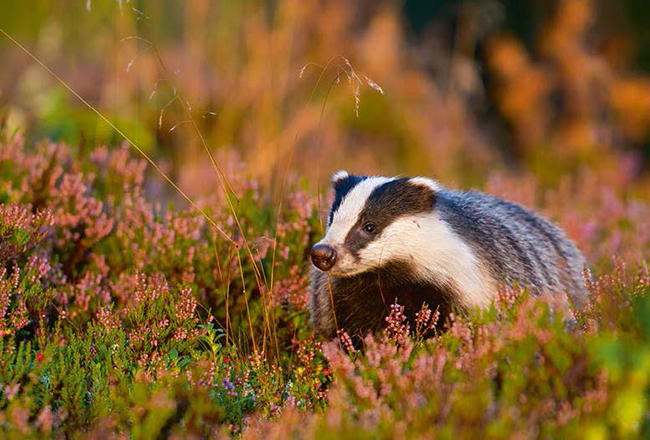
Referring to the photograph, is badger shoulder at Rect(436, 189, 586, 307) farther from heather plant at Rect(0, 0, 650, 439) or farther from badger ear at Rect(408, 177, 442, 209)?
heather plant at Rect(0, 0, 650, 439)

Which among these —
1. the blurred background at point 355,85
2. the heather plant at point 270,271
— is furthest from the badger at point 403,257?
the blurred background at point 355,85

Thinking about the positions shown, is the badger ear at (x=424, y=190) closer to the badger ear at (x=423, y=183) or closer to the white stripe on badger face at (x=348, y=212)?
the badger ear at (x=423, y=183)

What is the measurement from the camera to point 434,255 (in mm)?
3531

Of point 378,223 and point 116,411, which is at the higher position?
point 378,223

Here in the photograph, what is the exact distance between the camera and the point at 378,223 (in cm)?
359

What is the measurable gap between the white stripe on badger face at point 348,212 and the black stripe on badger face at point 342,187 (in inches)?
2.0

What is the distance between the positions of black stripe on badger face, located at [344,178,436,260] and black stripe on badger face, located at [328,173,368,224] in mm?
171

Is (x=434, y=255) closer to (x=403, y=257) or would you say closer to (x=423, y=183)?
(x=403, y=257)

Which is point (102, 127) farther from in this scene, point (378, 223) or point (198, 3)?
point (378, 223)

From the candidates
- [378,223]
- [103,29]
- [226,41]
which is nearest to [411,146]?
[226,41]

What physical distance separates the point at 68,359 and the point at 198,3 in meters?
5.11

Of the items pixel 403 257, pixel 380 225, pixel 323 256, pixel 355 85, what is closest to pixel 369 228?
pixel 380 225

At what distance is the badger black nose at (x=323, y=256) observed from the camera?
339 centimetres

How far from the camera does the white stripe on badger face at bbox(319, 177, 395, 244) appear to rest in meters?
3.52
